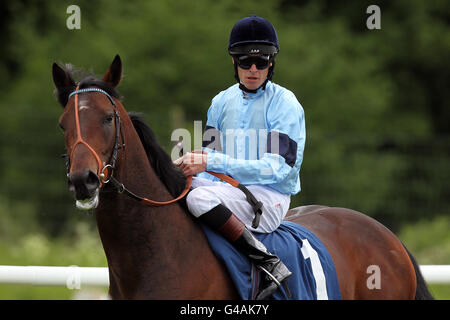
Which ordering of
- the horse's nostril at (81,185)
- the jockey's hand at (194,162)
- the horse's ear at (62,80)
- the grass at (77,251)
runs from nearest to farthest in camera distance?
the horse's nostril at (81,185) → the horse's ear at (62,80) → the jockey's hand at (194,162) → the grass at (77,251)

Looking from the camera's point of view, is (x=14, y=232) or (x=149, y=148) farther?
Result: (x=14, y=232)

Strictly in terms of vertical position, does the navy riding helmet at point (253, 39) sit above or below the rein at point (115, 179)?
above

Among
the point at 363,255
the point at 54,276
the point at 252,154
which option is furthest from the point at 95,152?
the point at 54,276

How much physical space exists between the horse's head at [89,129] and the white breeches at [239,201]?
0.60 meters

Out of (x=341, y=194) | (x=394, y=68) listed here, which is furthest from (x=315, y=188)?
(x=394, y=68)

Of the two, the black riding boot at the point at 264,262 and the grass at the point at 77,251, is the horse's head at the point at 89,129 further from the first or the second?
the grass at the point at 77,251

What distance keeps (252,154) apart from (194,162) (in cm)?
39

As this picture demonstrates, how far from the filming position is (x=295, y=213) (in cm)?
478

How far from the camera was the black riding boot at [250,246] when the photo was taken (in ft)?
12.2

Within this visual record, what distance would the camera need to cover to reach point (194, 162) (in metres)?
3.91

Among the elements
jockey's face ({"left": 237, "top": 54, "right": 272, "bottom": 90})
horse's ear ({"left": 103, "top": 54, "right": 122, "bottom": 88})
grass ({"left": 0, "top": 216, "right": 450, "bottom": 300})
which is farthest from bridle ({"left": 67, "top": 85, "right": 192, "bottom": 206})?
grass ({"left": 0, "top": 216, "right": 450, "bottom": 300})

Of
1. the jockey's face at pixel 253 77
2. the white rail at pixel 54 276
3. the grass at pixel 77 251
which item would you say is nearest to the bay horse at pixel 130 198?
the jockey's face at pixel 253 77
